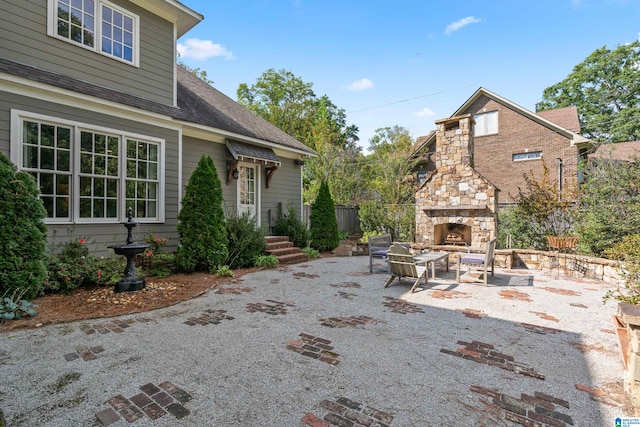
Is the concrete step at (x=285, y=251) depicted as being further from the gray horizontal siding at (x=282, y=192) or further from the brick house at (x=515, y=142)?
the brick house at (x=515, y=142)

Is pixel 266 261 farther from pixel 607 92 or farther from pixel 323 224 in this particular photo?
pixel 607 92

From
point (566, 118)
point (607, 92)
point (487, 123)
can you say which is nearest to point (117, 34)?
point (487, 123)

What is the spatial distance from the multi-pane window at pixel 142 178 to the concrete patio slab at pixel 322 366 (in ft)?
10.5

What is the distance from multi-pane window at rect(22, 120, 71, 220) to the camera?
17.7 ft

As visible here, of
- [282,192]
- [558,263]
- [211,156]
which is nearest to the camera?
[558,263]

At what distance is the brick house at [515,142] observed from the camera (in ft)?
49.5

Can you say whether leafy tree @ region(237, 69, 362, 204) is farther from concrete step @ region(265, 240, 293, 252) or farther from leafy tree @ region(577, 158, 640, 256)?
leafy tree @ region(577, 158, 640, 256)

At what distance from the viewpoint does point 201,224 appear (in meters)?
6.75

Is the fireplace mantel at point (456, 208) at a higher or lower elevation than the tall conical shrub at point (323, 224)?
higher

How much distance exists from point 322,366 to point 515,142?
58.4 feet

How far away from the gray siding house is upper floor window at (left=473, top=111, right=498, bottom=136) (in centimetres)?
1467

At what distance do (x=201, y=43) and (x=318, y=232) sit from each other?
15805 mm

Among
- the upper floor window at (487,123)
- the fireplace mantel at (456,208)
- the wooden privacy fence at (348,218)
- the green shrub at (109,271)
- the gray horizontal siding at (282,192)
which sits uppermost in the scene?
the upper floor window at (487,123)

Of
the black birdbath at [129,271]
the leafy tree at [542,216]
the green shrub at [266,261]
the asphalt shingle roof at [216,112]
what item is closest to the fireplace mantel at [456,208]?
the leafy tree at [542,216]
